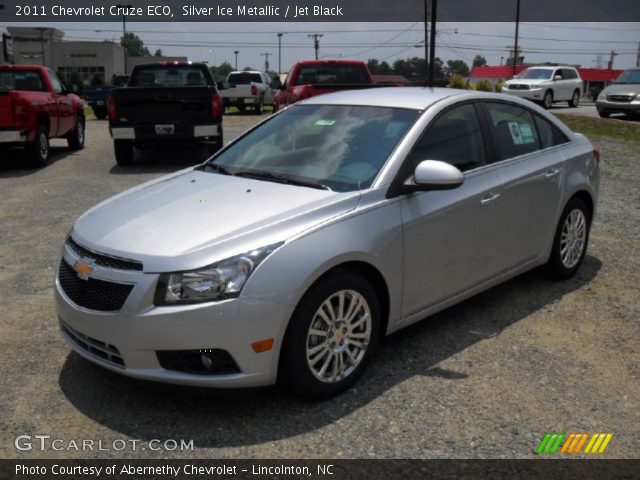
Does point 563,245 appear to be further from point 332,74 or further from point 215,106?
point 332,74

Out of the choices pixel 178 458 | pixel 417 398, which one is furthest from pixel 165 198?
pixel 417 398

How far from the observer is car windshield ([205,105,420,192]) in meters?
4.11

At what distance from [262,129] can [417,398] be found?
240 cm

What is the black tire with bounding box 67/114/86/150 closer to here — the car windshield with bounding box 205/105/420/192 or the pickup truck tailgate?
the pickup truck tailgate

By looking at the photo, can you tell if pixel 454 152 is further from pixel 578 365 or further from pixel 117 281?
pixel 117 281

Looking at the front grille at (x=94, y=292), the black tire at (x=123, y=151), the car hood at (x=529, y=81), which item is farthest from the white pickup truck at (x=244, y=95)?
the front grille at (x=94, y=292)

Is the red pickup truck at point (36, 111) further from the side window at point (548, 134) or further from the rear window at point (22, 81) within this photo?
the side window at point (548, 134)

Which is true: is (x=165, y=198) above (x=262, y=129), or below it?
below

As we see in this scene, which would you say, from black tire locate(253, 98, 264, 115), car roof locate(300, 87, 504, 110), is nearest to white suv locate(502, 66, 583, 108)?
black tire locate(253, 98, 264, 115)

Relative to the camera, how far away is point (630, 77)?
2389cm

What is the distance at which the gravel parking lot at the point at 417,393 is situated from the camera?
3.31m

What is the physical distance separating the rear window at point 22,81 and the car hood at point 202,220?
10084mm

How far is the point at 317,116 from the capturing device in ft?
15.8

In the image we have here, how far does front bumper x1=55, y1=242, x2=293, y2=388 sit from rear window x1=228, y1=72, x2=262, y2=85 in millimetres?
27807
